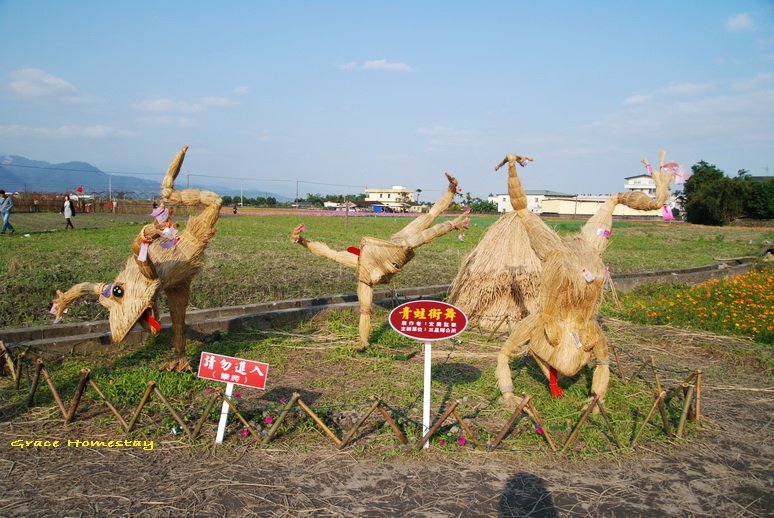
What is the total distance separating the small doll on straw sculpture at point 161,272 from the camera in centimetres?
564

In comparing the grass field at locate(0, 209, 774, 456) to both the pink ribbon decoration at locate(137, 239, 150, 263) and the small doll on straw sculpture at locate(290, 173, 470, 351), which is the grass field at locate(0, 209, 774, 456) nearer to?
the small doll on straw sculpture at locate(290, 173, 470, 351)

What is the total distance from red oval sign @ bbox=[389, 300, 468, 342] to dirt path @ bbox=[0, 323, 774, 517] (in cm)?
107

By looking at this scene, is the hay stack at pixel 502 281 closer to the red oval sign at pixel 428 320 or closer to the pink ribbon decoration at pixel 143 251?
the red oval sign at pixel 428 320

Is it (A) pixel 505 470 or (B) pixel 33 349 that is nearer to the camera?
(A) pixel 505 470

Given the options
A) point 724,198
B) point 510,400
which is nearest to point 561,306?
point 510,400

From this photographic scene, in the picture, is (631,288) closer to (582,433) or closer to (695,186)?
(582,433)

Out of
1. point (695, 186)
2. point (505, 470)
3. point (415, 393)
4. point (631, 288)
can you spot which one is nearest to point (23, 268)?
point (415, 393)

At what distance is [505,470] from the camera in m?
4.48

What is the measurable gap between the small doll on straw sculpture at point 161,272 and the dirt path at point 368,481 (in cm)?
136

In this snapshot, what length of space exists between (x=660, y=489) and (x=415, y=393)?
2694 millimetres

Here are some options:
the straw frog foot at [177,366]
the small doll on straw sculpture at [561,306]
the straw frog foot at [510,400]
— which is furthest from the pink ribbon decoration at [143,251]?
the straw frog foot at [510,400]

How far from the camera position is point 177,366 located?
6562 mm

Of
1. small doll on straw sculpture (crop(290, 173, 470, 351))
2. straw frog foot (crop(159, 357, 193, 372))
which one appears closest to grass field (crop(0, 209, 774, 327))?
straw frog foot (crop(159, 357, 193, 372))

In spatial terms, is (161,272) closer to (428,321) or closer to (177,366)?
(177,366)
